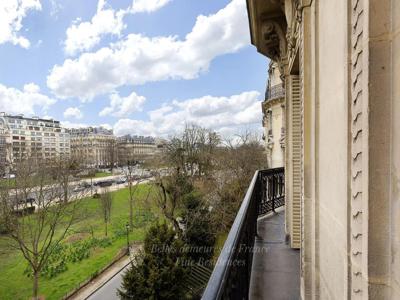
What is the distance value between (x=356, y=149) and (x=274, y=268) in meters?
3.09

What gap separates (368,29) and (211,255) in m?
15.7

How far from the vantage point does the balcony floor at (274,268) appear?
3.06 m

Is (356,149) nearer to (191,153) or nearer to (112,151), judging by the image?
(191,153)

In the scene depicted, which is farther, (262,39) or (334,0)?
(262,39)

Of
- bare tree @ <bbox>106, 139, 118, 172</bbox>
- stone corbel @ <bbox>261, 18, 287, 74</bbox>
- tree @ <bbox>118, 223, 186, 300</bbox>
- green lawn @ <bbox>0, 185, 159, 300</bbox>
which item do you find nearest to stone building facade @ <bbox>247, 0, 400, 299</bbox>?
stone corbel @ <bbox>261, 18, 287, 74</bbox>

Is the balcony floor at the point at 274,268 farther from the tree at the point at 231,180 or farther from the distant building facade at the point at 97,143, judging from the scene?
the distant building facade at the point at 97,143

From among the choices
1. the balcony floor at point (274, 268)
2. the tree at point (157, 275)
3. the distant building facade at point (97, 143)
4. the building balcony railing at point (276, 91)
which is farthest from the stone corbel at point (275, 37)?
the distant building facade at point (97, 143)

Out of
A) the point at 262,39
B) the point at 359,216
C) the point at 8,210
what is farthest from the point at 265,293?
the point at 8,210

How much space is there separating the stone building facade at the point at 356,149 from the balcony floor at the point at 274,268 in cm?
111

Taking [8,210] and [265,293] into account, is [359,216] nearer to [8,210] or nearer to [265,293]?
[265,293]

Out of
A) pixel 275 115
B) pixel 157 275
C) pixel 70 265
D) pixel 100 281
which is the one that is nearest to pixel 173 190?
pixel 100 281

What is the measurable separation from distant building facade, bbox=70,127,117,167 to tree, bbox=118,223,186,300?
4686cm

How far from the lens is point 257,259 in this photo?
156 inches

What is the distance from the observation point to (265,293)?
10.0 ft
